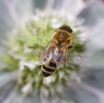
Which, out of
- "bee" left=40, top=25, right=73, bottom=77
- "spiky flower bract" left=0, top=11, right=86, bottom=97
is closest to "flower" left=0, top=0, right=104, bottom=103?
"spiky flower bract" left=0, top=11, right=86, bottom=97

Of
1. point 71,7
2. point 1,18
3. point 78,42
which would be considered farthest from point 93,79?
point 1,18

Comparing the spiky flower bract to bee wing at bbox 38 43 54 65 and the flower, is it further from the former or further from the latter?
bee wing at bbox 38 43 54 65

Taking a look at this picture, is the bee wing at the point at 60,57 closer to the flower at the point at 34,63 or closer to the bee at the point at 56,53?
the bee at the point at 56,53

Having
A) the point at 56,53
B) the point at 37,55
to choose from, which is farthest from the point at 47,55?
the point at 37,55

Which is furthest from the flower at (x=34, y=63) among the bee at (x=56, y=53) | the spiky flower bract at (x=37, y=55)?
the bee at (x=56, y=53)

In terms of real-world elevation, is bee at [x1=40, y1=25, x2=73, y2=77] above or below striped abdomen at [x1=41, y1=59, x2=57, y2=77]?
above

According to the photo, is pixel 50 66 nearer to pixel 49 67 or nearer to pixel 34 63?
pixel 49 67

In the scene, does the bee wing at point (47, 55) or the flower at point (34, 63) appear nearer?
the bee wing at point (47, 55)
